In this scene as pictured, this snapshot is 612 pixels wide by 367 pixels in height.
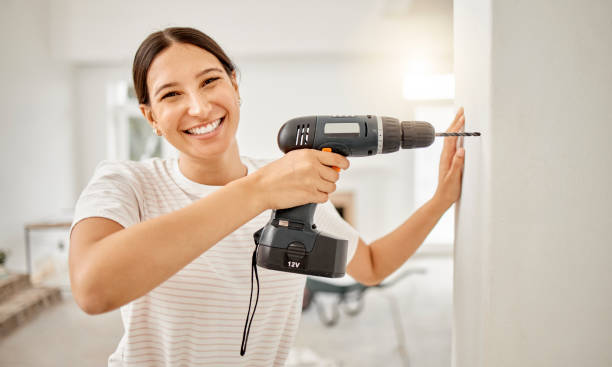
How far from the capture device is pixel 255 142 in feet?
17.1

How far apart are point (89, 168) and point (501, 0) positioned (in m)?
5.68

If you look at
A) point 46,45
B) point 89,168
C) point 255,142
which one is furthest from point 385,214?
point 46,45

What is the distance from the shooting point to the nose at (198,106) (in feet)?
2.65

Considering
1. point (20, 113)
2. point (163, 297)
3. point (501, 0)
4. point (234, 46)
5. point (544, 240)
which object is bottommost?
point (163, 297)

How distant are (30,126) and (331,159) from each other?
4805mm

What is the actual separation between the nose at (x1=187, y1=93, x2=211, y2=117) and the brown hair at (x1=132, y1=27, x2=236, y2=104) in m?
0.11

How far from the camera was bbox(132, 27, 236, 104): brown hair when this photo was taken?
32.6 inches

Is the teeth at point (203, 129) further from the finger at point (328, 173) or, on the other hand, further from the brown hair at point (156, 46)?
the finger at point (328, 173)

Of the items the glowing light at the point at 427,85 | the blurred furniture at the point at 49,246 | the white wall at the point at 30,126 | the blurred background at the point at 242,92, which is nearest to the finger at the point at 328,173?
the glowing light at the point at 427,85

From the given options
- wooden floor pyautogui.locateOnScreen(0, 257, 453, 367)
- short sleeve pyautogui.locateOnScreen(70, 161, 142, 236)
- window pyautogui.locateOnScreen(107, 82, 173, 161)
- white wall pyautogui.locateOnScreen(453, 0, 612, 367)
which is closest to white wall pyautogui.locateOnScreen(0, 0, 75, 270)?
window pyautogui.locateOnScreen(107, 82, 173, 161)

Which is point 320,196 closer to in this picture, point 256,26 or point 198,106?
point 198,106

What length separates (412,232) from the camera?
3.19ft

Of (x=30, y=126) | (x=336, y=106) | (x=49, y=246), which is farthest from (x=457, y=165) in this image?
(x=30, y=126)

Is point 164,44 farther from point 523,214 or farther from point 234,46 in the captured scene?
point 234,46
